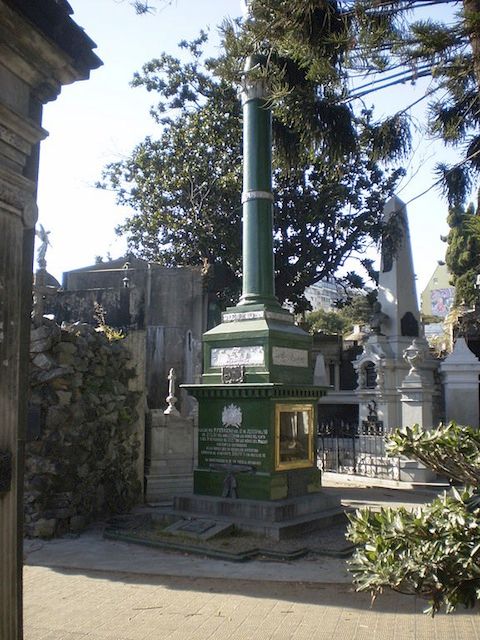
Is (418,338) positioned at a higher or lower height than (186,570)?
higher

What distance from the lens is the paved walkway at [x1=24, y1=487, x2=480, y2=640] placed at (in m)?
5.01

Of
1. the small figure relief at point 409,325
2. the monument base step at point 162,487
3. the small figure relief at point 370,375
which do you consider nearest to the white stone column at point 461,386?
the small figure relief at point 409,325

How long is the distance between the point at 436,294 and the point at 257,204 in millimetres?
53903

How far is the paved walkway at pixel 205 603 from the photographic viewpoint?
197 inches

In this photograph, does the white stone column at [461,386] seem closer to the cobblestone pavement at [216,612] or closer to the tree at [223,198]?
the tree at [223,198]

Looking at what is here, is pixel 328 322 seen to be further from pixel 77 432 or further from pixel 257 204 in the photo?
pixel 77 432

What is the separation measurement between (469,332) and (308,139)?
16.4m

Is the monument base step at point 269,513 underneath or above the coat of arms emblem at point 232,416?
underneath

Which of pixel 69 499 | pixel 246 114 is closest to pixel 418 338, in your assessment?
pixel 246 114

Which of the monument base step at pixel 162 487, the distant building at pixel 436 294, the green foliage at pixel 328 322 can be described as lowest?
the monument base step at pixel 162 487

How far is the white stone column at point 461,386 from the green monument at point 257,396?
928 centimetres

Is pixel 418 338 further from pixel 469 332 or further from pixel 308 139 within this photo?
pixel 308 139

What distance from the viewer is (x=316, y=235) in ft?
69.2

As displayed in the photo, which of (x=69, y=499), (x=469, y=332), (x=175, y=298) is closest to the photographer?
(x=69, y=499)
